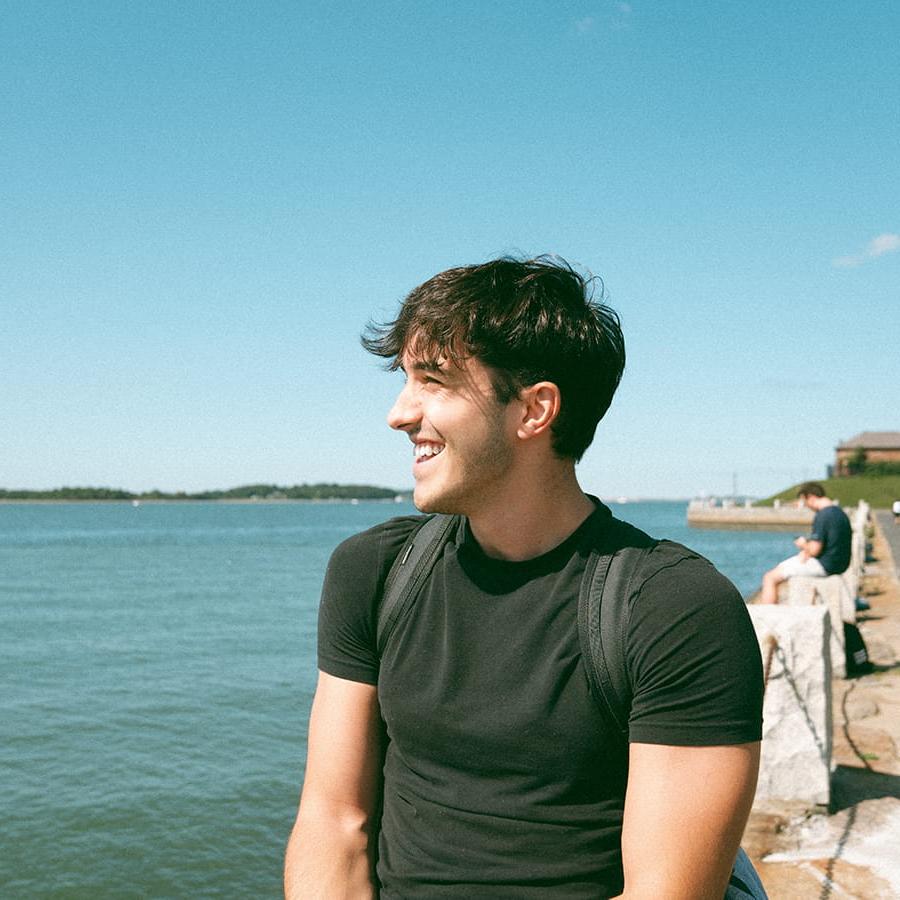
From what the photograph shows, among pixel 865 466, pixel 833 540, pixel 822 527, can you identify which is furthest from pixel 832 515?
pixel 865 466

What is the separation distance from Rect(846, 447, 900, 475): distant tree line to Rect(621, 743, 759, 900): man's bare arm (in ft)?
412

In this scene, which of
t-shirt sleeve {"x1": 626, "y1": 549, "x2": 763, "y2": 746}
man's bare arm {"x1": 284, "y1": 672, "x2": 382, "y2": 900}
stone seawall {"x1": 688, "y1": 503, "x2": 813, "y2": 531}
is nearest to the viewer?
t-shirt sleeve {"x1": 626, "y1": 549, "x2": 763, "y2": 746}

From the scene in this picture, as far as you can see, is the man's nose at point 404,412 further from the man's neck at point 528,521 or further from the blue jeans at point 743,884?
the blue jeans at point 743,884

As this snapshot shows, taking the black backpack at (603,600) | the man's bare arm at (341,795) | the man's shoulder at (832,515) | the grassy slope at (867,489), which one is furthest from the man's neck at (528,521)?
the grassy slope at (867,489)

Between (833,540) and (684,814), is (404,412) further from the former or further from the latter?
(833,540)

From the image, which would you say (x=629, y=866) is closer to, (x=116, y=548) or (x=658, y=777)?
(x=658, y=777)

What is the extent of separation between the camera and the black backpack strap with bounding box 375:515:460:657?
2461 mm

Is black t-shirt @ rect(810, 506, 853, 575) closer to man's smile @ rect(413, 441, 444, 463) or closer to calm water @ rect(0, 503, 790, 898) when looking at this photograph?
calm water @ rect(0, 503, 790, 898)

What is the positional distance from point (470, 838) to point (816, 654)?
4097 millimetres

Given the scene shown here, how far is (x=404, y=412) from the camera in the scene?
249 cm

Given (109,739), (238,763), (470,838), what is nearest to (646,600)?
(470,838)

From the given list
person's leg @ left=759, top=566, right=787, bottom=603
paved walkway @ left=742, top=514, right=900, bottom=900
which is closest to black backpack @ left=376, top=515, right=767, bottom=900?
paved walkway @ left=742, top=514, right=900, bottom=900

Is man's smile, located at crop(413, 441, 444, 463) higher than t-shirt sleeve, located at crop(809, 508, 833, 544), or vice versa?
man's smile, located at crop(413, 441, 444, 463)

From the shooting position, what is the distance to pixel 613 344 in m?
2.55
